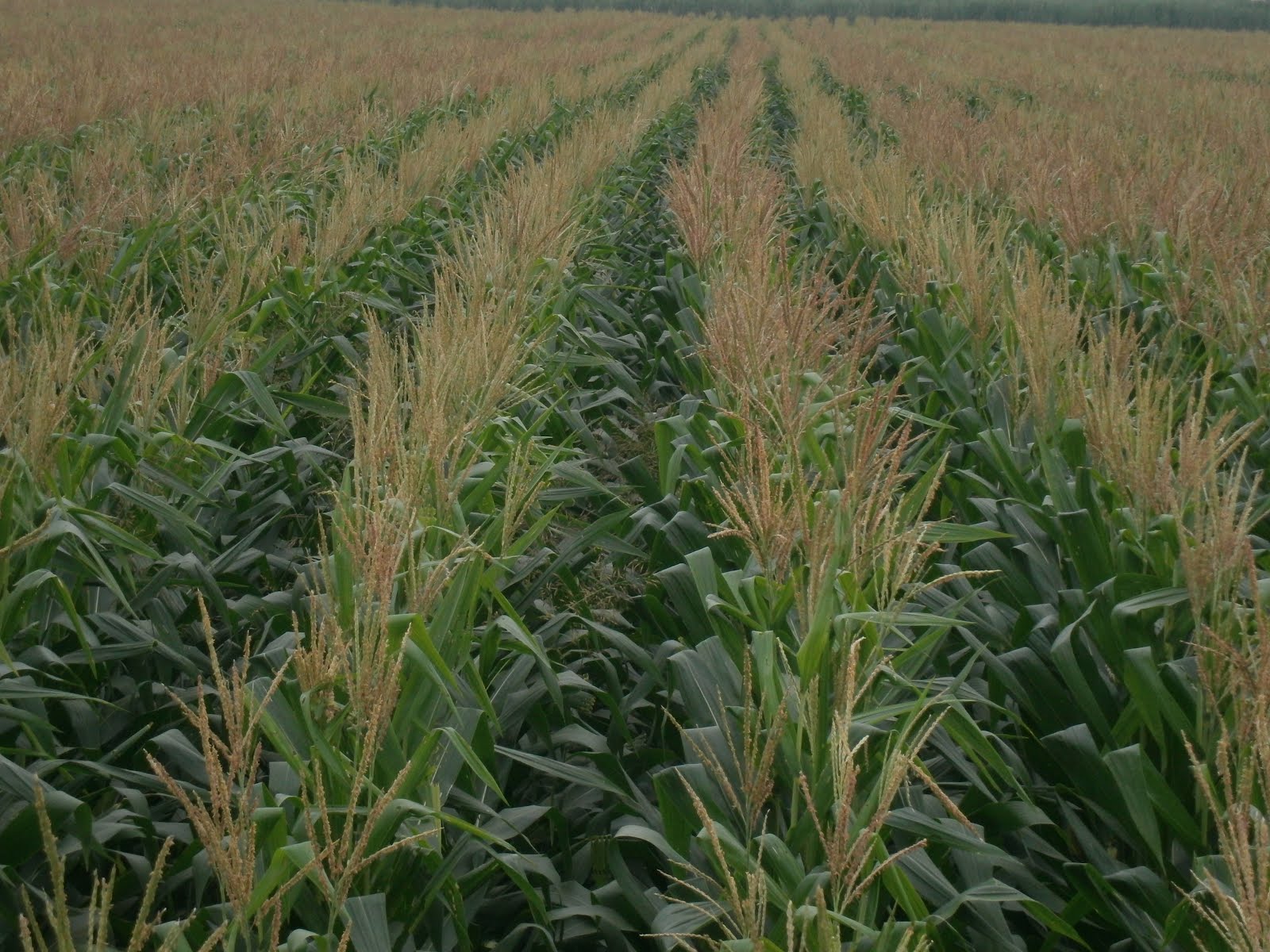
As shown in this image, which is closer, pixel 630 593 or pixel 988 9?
pixel 630 593

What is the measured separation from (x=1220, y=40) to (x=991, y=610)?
4067 cm

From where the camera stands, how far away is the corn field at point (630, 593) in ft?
6.77

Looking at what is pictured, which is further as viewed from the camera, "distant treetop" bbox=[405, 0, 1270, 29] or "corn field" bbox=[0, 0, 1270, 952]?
"distant treetop" bbox=[405, 0, 1270, 29]

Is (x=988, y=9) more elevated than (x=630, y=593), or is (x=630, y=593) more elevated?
(x=988, y=9)

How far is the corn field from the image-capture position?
2062 mm

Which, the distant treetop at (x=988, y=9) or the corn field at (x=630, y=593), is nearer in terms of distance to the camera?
the corn field at (x=630, y=593)

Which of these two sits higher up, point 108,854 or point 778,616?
point 778,616

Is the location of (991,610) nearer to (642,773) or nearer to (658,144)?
(642,773)

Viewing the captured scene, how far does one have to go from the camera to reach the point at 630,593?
3855mm

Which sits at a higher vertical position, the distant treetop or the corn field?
the distant treetop

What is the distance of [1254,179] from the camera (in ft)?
23.9

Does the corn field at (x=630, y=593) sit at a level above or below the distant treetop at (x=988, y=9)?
below

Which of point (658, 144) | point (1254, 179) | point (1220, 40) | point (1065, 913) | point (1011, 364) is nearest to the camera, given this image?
point (1065, 913)

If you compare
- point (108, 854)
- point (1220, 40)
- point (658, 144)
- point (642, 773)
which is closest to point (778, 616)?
point (642, 773)
